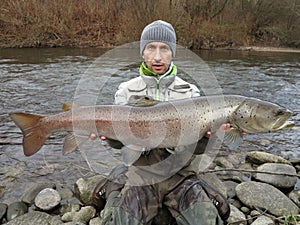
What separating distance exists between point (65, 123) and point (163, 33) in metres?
1.26

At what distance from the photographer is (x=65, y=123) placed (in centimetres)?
254

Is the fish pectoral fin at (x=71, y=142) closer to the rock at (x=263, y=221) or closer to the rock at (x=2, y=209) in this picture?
the rock at (x=2, y=209)

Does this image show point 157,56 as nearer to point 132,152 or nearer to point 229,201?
point 132,152

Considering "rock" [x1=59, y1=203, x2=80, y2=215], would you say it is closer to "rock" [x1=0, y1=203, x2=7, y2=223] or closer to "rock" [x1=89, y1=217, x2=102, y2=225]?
"rock" [x1=89, y1=217, x2=102, y2=225]

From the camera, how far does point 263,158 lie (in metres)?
4.16

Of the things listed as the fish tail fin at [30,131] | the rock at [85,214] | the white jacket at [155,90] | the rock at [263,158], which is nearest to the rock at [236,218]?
→ the white jacket at [155,90]

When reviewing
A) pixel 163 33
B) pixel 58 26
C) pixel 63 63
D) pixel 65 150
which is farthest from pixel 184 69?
pixel 58 26

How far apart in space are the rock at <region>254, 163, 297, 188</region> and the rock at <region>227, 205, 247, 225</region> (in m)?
0.82

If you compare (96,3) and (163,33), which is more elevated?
(96,3)

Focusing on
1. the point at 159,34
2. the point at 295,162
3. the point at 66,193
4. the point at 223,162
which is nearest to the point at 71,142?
the point at 66,193

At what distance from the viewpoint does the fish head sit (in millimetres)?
2416

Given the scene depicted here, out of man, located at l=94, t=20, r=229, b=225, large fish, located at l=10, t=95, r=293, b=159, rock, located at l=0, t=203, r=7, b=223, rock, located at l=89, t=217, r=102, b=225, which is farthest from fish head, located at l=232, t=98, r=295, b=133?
rock, located at l=0, t=203, r=7, b=223

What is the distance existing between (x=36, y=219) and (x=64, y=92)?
511 cm

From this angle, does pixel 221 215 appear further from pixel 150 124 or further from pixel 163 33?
pixel 163 33
